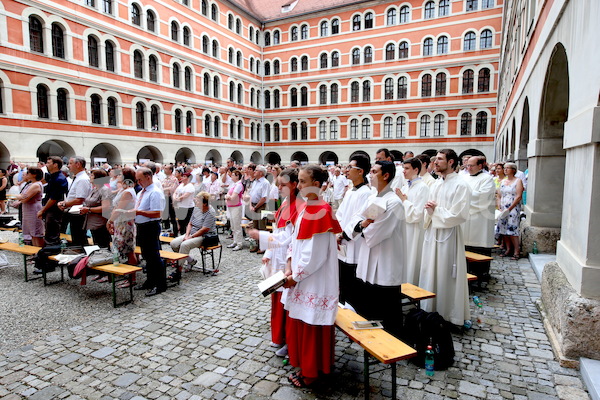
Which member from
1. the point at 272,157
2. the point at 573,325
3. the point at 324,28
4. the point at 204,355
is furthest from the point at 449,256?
the point at 272,157

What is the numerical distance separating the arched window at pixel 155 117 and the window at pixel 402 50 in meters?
21.6

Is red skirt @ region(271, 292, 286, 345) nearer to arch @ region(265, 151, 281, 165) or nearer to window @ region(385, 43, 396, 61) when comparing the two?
window @ region(385, 43, 396, 61)

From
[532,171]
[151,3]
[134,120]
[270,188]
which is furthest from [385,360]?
[151,3]

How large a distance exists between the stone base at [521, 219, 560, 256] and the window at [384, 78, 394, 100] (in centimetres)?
2831

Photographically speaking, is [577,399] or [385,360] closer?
[385,360]

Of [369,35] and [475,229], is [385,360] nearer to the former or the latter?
[475,229]

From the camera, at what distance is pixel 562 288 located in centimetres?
401

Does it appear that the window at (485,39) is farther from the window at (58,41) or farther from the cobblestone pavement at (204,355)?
the window at (58,41)

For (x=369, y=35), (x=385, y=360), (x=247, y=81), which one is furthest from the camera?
(x=247, y=81)

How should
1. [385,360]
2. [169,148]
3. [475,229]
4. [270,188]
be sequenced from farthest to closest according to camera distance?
[169,148] → [270,188] → [475,229] → [385,360]

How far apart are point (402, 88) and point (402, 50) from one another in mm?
3369

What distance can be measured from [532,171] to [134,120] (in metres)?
25.2

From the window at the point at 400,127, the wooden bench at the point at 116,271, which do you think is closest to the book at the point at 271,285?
the wooden bench at the point at 116,271

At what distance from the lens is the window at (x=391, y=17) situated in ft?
109
